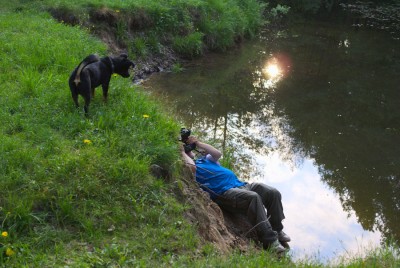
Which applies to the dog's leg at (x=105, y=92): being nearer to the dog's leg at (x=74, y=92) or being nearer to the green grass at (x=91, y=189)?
the green grass at (x=91, y=189)

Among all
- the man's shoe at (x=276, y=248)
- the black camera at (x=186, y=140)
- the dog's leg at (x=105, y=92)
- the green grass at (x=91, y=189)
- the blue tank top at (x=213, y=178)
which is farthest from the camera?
the dog's leg at (x=105, y=92)

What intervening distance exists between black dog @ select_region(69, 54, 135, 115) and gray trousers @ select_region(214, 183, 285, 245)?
91.2 inches

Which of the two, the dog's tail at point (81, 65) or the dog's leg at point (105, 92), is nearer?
the dog's tail at point (81, 65)

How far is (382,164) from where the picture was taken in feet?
29.9

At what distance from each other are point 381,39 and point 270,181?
1471cm

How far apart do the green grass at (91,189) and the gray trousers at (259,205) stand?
58 cm

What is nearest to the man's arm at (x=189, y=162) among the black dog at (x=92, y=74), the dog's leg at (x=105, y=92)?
the black dog at (x=92, y=74)

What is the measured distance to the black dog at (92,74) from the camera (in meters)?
6.44

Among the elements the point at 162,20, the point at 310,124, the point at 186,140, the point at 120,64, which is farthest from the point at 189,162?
the point at 162,20

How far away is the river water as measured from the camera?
7453mm

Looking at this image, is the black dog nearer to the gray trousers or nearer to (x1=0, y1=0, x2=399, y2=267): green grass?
(x1=0, y1=0, x2=399, y2=267): green grass

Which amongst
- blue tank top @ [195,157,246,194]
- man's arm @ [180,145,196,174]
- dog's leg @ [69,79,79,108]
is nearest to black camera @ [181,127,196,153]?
man's arm @ [180,145,196,174]

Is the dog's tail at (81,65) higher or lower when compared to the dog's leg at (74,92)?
higher

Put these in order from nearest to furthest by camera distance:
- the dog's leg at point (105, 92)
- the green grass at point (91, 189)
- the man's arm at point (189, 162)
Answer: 1. the green grass at point (91, 189)
2. the man's arm at point (189, 162)
3. the dog's leg at point (105, 92)
